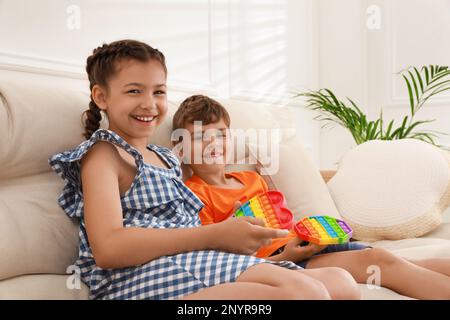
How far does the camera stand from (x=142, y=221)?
1.27m

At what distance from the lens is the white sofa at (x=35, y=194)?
1.18 metres

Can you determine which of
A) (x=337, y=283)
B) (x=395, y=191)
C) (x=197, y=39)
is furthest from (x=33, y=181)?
(x=197, y=39)

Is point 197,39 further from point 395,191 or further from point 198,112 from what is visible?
point 395,191

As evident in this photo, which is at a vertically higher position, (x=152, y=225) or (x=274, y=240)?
(x=152, y=225)

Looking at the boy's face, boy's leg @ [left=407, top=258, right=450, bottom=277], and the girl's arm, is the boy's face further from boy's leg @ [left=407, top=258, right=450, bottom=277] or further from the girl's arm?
boy's leg @ [left=407, top=258, right=450, bottom=277]

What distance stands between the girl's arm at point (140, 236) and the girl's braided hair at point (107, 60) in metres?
0.24

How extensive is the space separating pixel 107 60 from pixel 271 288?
70 centimetres

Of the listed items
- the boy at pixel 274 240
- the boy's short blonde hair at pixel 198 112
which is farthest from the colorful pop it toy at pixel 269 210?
the boy's short blonde hair at pixel 198 112

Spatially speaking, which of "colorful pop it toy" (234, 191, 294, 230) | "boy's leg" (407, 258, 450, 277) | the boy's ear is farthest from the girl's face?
"boy's leg" (407, 258, 450, 277)

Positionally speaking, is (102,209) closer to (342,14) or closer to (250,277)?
(250,277)

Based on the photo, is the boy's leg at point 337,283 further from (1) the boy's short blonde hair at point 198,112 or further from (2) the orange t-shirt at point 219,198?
(1) the boy's short blonde hair at point 198,112

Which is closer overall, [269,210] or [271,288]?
[271,288]

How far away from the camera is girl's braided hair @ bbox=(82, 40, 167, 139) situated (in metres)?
1.37

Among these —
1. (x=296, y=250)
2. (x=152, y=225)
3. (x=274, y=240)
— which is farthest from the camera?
(x=274, y=240)
